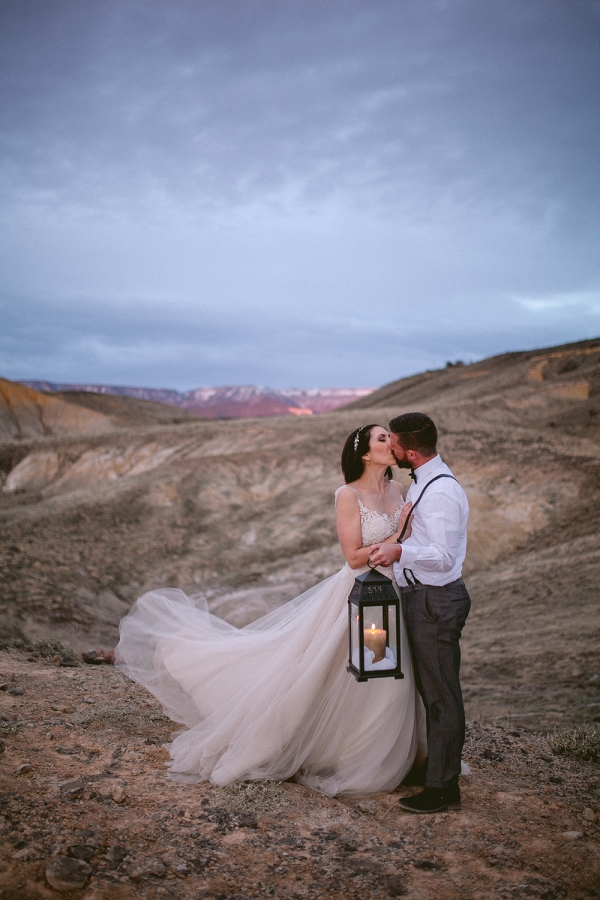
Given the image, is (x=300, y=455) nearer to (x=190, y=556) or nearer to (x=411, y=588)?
(x=190, y=556)

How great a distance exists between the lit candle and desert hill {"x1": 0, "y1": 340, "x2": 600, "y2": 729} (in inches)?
130

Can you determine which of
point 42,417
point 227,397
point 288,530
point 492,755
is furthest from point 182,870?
point 227,397

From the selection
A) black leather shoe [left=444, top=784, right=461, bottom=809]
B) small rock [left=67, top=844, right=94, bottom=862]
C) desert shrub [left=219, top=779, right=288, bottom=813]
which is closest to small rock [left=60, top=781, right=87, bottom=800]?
small rock [left=67, top=844, right=94, bottom=862]

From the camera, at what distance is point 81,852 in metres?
2.69

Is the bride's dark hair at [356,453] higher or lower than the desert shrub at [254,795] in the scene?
higher

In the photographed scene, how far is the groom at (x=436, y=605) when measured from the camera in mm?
3320

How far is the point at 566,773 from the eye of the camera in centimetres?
425

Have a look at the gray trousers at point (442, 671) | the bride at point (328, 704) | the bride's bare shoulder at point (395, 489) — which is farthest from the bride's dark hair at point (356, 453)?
the gray trousers at point (442, 671)

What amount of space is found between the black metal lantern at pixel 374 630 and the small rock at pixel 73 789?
5.58 feet

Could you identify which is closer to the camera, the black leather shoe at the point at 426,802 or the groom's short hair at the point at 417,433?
the black leather shoe at the point at 426,802

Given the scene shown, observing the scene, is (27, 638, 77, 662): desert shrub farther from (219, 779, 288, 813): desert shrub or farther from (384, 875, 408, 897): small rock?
(384, 875, 408, 897): small rock

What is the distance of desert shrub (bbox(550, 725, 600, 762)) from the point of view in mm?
4602

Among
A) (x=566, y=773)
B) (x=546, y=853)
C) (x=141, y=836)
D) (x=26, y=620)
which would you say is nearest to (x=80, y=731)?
(x=141, y=836)

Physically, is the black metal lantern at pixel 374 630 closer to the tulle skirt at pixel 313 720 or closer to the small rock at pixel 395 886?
the tulle skirt at pixel 313 720
